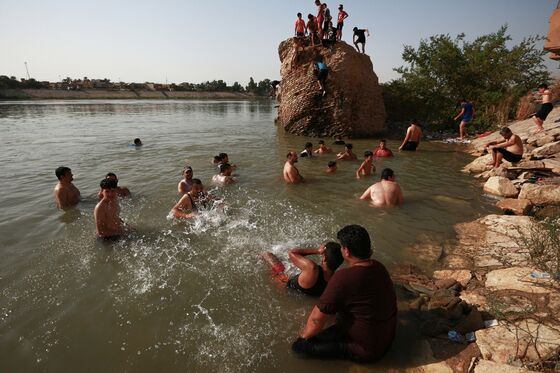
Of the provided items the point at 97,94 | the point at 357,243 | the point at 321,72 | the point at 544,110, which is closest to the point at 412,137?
the point at 544,110

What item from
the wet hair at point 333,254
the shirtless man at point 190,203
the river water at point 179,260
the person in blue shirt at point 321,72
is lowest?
the river water at point 179,260

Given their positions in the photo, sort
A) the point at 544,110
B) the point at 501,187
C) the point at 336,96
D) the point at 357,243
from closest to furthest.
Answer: the point at 357,243
the point at 501,187
the point at 544,110
the point at 336,96

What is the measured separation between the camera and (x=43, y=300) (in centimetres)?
422

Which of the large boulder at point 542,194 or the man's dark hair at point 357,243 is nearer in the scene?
the man's dark hair at point 357,243

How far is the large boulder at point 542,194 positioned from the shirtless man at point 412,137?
Answer: 6893 millimetres

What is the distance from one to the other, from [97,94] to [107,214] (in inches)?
2809

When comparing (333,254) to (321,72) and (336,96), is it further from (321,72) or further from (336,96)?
(336,96)

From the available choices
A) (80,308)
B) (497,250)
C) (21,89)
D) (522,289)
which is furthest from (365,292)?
(21,89)

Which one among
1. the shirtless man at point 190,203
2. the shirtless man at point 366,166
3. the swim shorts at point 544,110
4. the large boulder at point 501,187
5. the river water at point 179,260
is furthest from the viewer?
the swim shorts at point 544,110

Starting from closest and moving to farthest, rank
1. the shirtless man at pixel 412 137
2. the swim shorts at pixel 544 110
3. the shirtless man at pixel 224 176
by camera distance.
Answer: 1. the shirtless man at pixel 224 176
2. the swim shorts at pixel 544 110
3. the shirtless man at pixel 412 137

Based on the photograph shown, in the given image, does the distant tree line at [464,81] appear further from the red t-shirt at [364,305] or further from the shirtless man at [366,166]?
the red t-shirt at [364,305]

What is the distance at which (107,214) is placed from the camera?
5.57m

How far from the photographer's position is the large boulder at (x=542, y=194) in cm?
611

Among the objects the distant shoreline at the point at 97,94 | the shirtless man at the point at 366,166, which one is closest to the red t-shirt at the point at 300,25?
the shirtless man at the point at 366,166
